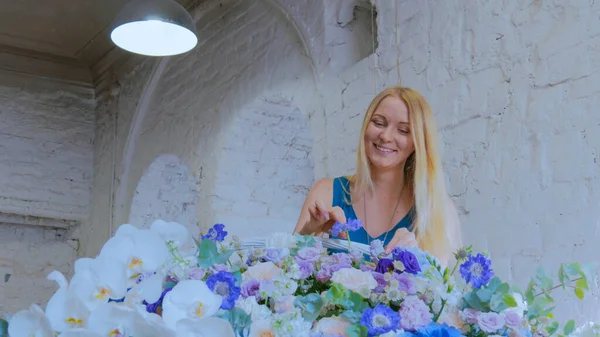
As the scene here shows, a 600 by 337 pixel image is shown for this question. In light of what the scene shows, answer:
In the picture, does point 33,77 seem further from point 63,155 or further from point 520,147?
point 520,147

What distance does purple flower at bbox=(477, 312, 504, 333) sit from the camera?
75 centimetres

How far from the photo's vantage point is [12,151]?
612 cm

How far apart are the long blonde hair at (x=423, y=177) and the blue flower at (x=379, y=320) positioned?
98 centimetres

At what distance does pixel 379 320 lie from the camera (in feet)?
2.41

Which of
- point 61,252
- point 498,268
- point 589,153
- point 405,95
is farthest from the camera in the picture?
point 61,252

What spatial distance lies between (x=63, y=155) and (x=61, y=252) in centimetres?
86

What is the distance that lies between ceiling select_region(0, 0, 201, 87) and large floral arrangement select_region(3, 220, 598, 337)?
432 cm

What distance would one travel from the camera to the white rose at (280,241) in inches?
36.4

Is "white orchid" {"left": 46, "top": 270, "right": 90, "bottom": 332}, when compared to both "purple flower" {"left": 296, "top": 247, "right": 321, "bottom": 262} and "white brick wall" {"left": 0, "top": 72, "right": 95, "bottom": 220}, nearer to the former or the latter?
"purple flower" {"left": 296, "top": 247, "right": 321, "bottom": 262}

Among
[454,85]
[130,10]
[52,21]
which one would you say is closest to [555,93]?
[454,85]

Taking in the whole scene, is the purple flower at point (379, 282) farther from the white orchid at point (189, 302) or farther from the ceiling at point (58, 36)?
the ceiling at point (58, 36)

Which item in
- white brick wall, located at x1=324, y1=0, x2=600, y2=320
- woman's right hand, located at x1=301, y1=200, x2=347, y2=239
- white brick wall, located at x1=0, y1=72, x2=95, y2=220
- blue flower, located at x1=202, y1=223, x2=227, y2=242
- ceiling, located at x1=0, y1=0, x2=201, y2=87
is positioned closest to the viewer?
blue flower, located at x1=202, y1=223, x2=227, y2=242

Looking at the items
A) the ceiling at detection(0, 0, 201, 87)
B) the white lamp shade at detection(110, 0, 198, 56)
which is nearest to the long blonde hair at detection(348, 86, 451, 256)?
the white lamp shade at detection(110, 0, 198, 56)

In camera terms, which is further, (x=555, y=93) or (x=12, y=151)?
(x=12, y=151)
